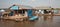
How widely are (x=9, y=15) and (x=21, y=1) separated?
0.35 metres

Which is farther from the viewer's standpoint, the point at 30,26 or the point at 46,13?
the point at 46,13

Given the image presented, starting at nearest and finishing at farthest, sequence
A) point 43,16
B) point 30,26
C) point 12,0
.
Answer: point 30,26, point 43,16, point 12,0

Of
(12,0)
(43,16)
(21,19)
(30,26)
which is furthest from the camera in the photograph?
(12,0)

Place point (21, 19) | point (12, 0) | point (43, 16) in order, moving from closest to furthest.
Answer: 1. point (21, 19)
2. point (43, 16)
3. point (12, 0)

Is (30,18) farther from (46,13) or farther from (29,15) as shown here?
(46,13)

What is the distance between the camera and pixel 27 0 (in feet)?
3.89

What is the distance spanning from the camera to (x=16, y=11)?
88 cm

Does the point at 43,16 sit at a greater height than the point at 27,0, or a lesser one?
lesser

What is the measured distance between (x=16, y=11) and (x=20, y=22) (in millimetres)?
110

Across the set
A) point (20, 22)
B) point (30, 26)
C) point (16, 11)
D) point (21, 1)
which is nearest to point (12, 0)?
point (21, 1)

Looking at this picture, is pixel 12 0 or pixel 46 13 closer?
pixel 46 13

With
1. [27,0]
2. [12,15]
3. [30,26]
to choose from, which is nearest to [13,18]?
[12,15]

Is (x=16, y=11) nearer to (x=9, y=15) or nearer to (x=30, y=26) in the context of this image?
(x=9, y=15)

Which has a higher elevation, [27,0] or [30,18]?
[27,0]
